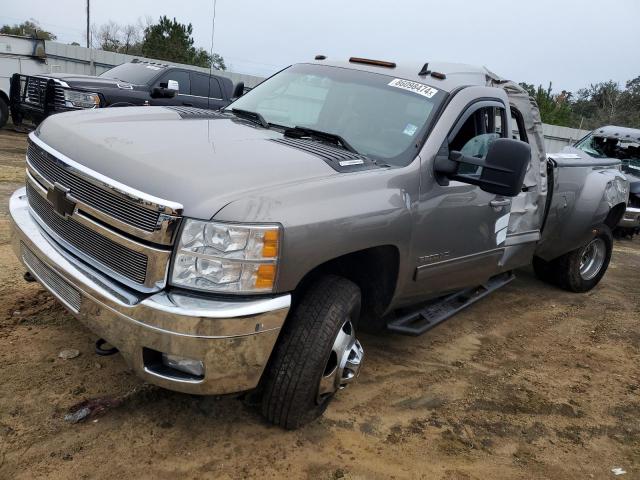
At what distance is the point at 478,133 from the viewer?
3.77 metres

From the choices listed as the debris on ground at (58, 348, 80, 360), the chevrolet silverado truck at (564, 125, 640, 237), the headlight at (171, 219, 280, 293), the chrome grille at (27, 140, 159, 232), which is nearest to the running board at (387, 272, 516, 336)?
the headlight at (171, 219, 280, 293)

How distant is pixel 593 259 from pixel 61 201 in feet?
17.9

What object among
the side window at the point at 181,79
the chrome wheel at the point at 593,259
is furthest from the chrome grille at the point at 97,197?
the side window at the point at 181,79

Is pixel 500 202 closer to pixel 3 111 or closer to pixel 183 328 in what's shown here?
pixel 183 328

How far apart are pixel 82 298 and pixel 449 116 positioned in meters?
2.34

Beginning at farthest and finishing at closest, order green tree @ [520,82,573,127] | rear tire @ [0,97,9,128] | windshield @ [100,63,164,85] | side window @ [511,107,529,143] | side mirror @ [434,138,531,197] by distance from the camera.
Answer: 1. green tree @ [520,82,573,127]
2. rear tire @ [0,97,9,128]
3. windshield @ [100,63,164,85]
4. side window @ [511,107,529,143]
5. side mirror @ [434,138,531,197]

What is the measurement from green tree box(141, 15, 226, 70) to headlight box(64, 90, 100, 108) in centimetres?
1876

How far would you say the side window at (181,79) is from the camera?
10.8 metres

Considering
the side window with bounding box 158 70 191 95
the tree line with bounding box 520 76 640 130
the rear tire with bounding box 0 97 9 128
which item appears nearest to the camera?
the side window with bounding box 158 70 191 95

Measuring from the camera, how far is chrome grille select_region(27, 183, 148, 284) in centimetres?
241

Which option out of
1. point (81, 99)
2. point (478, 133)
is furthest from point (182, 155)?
point (81, 99)

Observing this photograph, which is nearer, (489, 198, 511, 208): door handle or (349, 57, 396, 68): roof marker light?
(489, 198, 511, 208): door handle

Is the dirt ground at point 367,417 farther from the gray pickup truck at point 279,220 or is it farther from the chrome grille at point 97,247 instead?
the chrome grille at point 97,247

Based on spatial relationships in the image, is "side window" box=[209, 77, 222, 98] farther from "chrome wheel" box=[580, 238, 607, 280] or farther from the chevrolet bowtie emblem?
the chevrolet bowtie emblem
